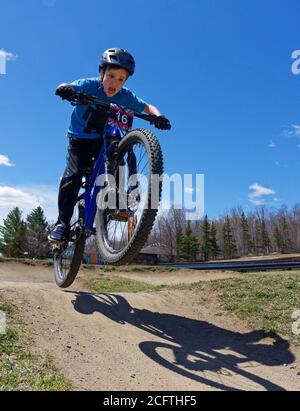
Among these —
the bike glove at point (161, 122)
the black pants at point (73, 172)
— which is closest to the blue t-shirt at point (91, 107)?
the black pants at point (73, 172)

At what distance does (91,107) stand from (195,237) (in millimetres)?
80660

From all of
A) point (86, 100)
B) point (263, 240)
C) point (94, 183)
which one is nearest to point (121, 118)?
point (86, 100)

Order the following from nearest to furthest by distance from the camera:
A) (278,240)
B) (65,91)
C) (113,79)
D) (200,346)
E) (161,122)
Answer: (65,91) → (113,79) → (161,122) → (200,346) → (278,240)

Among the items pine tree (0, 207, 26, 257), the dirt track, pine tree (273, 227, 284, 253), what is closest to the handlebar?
the dirt track

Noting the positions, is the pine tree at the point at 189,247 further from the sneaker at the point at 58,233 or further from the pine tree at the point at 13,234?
the sneaker at the point at 58,233

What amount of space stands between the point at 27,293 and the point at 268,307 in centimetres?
514

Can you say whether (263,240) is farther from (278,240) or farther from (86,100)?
(86,100)

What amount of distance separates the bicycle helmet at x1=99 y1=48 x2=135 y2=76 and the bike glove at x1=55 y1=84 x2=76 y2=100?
0.70 meters

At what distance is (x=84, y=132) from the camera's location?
684cm

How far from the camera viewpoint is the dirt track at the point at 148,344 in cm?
493

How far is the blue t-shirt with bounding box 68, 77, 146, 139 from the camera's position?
22.0 feet

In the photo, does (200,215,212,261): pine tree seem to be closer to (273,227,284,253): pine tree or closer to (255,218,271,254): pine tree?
(255,218,271,254): pine tree

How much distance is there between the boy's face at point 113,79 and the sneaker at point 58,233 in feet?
8.11
